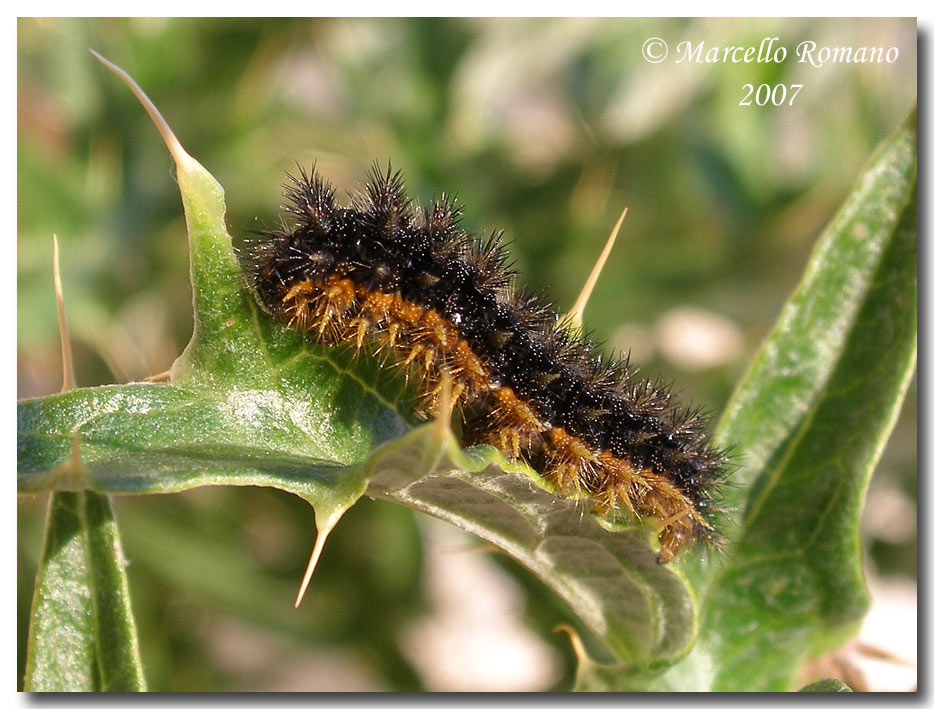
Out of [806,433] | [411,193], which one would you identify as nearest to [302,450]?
[806,433]

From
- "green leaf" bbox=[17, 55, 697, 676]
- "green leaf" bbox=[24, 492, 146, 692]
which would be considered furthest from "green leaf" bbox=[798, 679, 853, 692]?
"green leaf" bbox=[24, 492, 146, 692]

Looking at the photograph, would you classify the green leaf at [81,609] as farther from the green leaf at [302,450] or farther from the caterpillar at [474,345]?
the caterpillar at [474,345]

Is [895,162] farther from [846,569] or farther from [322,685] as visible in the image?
[322,685]

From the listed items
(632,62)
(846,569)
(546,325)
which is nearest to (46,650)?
(546,325)

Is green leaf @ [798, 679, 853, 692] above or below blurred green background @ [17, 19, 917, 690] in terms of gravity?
below

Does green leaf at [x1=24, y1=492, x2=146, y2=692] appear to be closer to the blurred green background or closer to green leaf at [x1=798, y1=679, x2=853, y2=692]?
green leaf at [x1=798, y1=679, x2=853, y2=692]
